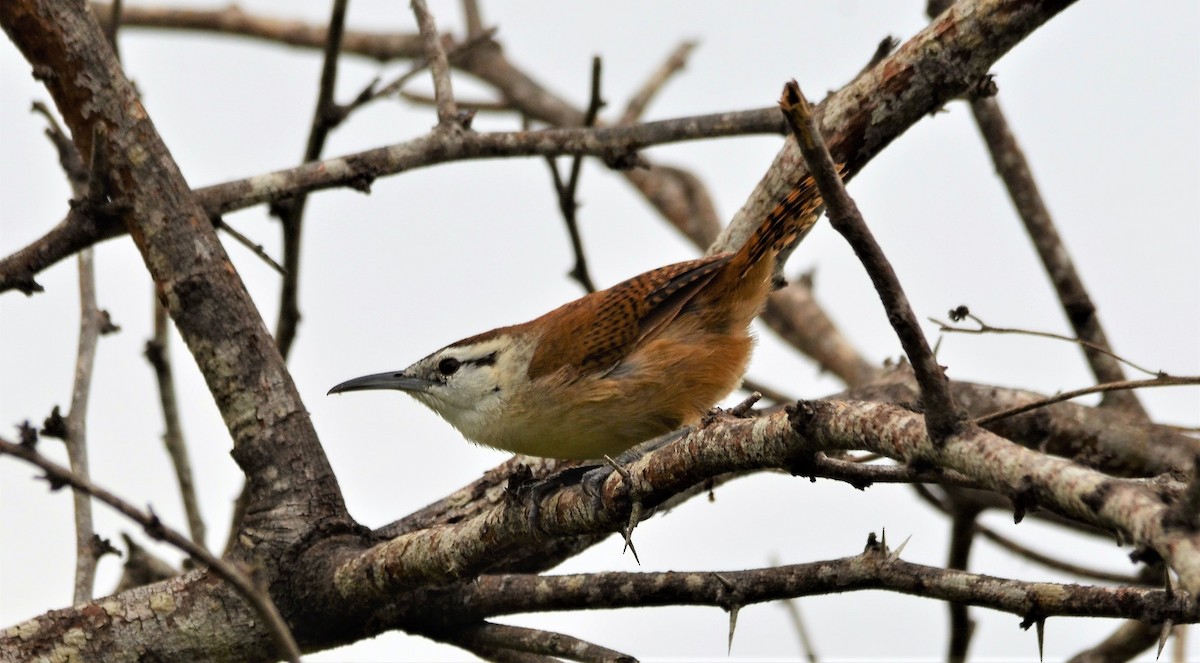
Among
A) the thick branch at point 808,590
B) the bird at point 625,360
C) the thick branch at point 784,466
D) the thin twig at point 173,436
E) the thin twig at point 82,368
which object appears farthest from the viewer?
the thin twig at point 173,436

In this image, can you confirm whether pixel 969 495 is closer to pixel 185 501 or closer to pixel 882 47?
pixel 882 47

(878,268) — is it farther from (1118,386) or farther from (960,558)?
(960,558)

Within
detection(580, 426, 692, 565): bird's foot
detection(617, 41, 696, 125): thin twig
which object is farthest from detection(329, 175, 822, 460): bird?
detection(617, 41, 696, 125): thin twig

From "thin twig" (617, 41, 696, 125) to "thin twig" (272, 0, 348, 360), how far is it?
9.16ft

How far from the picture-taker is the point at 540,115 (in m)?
9.18

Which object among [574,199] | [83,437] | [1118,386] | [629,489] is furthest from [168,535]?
[574,199]

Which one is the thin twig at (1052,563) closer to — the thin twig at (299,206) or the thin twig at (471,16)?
the thin twig at (299,206)

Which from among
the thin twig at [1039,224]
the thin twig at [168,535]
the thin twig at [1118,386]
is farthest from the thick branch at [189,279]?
the thin twig at [1039,224]

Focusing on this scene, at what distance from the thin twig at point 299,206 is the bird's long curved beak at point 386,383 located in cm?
38

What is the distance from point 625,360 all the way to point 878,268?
97.0 inches

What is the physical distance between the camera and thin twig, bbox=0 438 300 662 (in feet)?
7.73

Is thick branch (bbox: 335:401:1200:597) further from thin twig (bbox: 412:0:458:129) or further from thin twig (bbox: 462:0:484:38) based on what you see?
thin twig (bbox: 462:0:484:38)

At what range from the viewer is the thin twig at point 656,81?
8359 mm

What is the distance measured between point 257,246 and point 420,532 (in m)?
1.36
